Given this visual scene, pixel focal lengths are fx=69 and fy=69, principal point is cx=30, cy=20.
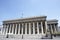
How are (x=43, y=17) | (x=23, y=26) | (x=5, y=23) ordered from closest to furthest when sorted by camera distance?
(x=43, y=17), (x=23, y=26), (x=5, y=23)

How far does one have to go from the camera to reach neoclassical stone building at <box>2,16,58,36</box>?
22.3m

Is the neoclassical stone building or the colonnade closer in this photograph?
the neoclassical stone building

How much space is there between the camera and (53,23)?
24.3 m

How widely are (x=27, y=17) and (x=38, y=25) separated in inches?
177

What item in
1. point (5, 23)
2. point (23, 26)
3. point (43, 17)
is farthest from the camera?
point (5, 23)

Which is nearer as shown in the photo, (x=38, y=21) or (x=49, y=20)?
(x=38, y=21)

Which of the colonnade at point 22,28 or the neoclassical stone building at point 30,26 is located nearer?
the neoclassical stone building at point 30,26

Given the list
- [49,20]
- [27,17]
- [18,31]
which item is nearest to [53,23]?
[49,20]

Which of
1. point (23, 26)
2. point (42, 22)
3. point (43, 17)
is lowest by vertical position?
point (23, 26)

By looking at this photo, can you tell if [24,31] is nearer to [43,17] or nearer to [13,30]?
[13,30]

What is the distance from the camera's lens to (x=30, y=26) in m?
23.3

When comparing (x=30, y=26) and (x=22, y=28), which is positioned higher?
(x=30, y=26)

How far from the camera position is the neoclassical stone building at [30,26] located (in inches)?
877

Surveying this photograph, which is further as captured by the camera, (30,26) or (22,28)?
(22,28)
